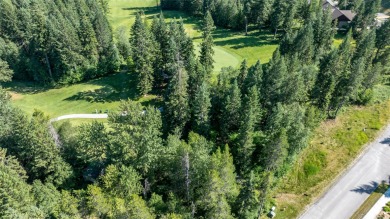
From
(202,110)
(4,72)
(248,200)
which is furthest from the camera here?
(4,72)

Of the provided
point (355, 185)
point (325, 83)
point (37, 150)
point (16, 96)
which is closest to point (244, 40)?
point (325, 83)

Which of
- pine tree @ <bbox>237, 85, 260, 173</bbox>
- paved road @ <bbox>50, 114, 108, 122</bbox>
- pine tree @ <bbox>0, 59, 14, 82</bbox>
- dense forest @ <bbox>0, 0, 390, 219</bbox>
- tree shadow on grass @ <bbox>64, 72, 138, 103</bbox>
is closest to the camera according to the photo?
dense forest @ <bbox>0, 0, 390, 219</bbox>

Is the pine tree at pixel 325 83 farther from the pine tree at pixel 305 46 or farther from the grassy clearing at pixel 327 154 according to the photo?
the grassy clearing at pixel 327 154

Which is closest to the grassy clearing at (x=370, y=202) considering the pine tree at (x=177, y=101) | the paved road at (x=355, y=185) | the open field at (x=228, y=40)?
the paved road at (x=355, y=185)

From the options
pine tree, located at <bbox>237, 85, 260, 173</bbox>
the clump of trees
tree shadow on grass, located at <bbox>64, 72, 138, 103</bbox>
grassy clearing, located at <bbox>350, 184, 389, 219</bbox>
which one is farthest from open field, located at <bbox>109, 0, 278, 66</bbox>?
grassy clearing, located at <bbox>350, 184, 389, 219</bbox>

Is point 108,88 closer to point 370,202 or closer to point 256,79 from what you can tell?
point 256,79

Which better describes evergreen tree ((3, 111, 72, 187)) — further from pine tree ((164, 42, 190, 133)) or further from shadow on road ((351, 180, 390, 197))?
shadow on road ((351, 180, 390, 197))
